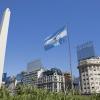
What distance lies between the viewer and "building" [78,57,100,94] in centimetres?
13412

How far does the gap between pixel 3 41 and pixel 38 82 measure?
140m

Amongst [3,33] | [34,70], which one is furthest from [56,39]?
[34,70]

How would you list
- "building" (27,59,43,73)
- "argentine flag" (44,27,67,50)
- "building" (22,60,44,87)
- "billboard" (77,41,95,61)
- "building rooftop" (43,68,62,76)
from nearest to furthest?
"argentine flag" (44,27,67,50) → "billboard" (77,41,95,61) → "building rooftop" (43,68,62,76) → "building" (27,59,43,73) → "building" (22,60,44,87)

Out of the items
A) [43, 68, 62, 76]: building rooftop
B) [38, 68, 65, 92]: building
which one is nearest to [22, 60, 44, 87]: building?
[38, 68, 65, 92]: building

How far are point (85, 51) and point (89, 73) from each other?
12.1 metres

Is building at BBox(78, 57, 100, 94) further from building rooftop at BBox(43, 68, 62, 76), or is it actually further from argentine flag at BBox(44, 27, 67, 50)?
argentine flag at BBox(44, 27, 67, 50)

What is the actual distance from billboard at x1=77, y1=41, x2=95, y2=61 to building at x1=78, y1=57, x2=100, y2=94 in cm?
266

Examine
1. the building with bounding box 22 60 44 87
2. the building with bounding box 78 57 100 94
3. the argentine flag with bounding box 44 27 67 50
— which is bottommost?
the argentine flag with bounding box 44 27 67 50

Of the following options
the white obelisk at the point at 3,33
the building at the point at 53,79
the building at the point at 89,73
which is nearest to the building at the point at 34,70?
the building at the point at 53,79

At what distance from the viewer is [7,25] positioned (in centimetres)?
3803

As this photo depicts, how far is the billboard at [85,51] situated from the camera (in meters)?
133

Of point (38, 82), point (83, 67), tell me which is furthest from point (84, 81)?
point (38, 82)

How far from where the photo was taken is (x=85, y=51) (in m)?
136

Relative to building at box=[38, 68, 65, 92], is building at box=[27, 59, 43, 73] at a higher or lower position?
higher
